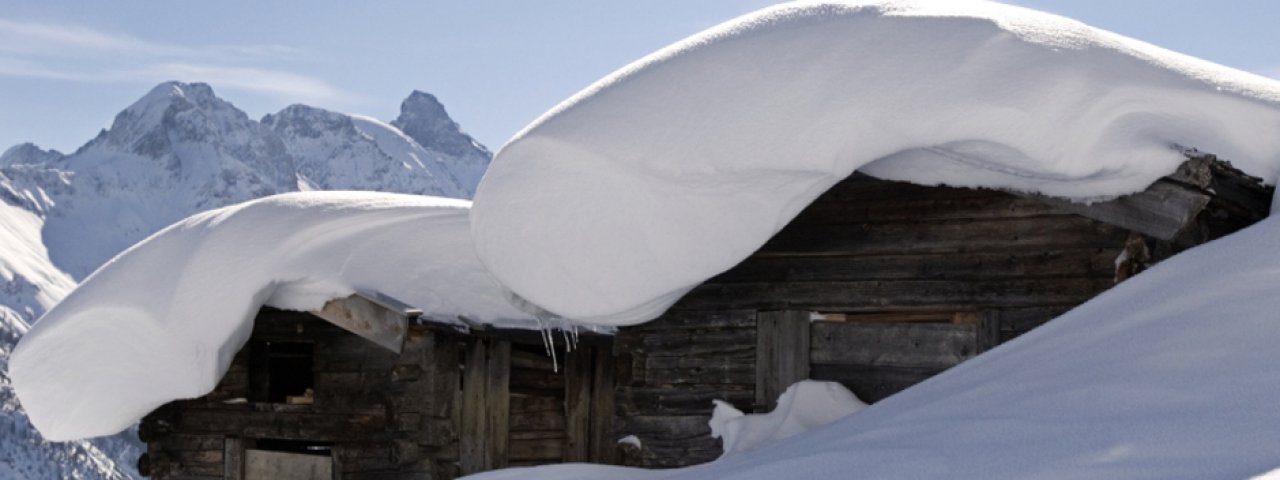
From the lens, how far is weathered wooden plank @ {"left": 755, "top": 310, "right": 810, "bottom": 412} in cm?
964

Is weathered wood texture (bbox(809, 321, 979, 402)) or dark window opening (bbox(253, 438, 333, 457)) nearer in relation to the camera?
weathered wood texture (bbox(809, 321, 979, 402))

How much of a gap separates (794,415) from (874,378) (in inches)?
22.9

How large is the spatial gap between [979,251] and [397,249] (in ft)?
17.3

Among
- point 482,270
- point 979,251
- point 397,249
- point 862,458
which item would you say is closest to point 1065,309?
point 979,251

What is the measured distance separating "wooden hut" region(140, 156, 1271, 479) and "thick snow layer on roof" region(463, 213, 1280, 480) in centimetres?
140

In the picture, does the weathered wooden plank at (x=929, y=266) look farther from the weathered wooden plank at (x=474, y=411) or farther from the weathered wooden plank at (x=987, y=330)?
the weathered wooden plank at (x=474, y=411)

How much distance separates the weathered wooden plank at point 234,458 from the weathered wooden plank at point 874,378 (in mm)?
6357

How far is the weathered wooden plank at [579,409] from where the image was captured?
1329 cm

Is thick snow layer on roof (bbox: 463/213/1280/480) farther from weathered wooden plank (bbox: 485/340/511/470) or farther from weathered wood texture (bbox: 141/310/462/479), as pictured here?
weathered wooden plank (bbox: 485/340/511/470)

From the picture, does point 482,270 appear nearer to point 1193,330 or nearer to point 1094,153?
point 1094,153

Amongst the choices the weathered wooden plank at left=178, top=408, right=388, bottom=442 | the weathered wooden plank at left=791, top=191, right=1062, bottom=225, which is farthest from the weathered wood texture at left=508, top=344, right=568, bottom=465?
the weathered wooden plank at left=791, top=191, right=1062, bottom=225

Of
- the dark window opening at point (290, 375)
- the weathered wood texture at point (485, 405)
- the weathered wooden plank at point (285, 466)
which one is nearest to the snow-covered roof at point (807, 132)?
the weathered wood texture at point (485, 405)

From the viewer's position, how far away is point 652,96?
851 cm

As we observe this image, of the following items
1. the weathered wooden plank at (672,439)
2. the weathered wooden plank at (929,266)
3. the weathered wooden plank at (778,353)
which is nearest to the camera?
the weathered wooden plank at (929,266)
